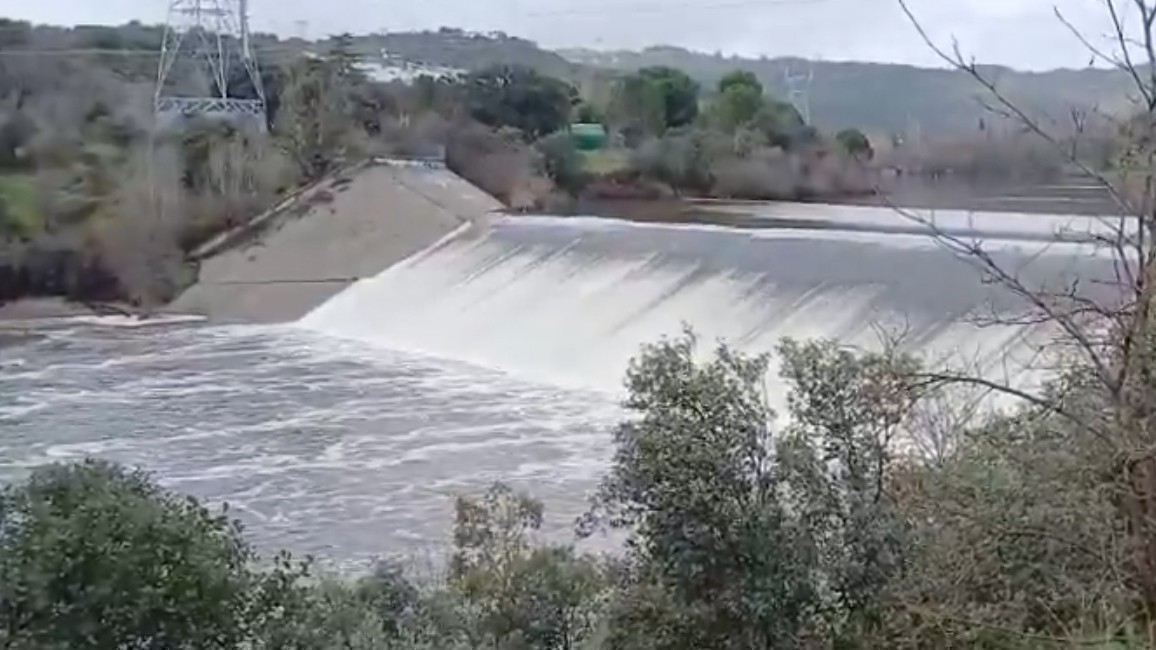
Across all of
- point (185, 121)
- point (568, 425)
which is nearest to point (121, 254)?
point (185, 121)

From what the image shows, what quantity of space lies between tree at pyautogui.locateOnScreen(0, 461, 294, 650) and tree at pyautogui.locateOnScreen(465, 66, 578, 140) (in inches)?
512

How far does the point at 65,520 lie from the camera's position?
9.91ft

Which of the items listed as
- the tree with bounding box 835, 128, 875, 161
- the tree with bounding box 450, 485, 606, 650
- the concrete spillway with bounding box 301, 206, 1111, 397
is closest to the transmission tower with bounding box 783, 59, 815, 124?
the concrete spillway with bounding box 301, 206, 1111, 397

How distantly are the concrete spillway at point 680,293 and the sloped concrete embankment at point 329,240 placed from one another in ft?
1.56

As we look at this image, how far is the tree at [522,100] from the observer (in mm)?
16219

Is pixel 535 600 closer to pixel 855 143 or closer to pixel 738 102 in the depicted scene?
pixel 855 143

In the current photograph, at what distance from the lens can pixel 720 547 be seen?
318cm

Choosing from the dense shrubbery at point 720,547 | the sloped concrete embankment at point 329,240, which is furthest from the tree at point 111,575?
the sloped concrete embankment at point 329,240

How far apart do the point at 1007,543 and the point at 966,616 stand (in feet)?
0.62

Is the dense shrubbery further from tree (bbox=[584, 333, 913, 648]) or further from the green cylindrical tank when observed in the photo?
the green cylindrical tank

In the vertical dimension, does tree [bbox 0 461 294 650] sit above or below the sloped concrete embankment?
above

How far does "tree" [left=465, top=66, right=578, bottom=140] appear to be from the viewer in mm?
16219

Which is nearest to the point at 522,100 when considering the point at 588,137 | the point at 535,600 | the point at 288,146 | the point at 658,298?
the point at 588,137

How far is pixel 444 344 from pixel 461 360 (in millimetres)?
549
